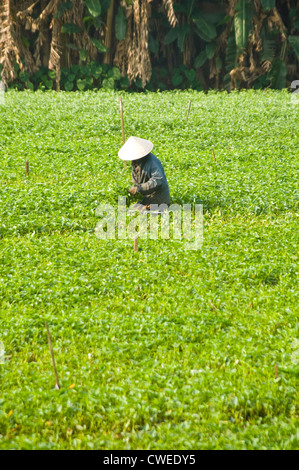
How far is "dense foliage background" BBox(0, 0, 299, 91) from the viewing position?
2195cm

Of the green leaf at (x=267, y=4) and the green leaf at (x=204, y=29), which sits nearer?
the green leaf at (x=267, y=4)

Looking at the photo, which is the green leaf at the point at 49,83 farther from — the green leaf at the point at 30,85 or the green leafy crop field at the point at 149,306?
the green leafy crop field at the point at 149,306

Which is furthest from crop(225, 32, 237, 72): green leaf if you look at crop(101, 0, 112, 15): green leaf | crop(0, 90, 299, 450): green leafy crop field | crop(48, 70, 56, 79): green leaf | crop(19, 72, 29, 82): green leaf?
crop(0, 90, 299, 450): green leafy crop field

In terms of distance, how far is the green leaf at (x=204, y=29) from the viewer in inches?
944

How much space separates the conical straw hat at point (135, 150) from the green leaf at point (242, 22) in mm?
13897

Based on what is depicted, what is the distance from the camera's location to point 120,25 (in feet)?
73.4

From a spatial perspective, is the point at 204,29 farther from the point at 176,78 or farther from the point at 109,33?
the point at 109,33

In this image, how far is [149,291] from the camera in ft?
25.1

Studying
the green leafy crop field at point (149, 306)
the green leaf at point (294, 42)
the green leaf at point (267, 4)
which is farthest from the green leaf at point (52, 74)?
the green leafy crop field at point (149, 306)

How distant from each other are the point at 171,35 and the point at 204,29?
4.90 ft

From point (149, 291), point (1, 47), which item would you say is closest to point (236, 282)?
point (149, 291)

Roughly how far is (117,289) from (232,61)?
18.5 m

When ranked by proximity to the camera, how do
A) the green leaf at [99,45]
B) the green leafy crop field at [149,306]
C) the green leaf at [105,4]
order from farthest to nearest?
the green leaf at [99,45], the green leaf at [105,4], the green leafy crop field at [149,306]

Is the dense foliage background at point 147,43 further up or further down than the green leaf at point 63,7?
further down
